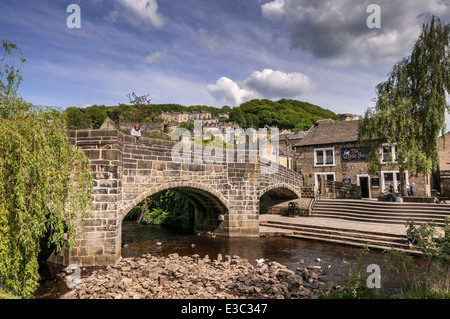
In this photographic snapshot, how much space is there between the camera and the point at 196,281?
873 centimetres

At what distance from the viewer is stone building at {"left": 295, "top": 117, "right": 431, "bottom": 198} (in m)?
24.4

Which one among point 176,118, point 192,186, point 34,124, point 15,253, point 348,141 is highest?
point 176,118

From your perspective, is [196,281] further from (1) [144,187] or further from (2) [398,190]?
(2) [398,190]

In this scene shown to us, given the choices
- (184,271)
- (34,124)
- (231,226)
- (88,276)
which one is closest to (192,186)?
(231,226)

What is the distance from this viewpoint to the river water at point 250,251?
338 inches

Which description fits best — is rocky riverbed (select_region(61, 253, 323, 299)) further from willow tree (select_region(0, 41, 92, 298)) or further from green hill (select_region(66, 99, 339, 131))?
green hill (select_region(66, 99, 339, 131))

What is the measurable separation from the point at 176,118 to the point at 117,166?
125m

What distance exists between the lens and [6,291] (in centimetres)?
541

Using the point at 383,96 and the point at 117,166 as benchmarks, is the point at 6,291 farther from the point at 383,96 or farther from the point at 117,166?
the point at 383,96

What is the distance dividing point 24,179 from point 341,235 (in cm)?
1264

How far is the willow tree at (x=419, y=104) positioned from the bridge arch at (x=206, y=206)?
10.5 meters

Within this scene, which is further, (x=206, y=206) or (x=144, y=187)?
(x=206, y=206)

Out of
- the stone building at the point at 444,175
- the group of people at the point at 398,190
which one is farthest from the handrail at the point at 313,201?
the stone building at the point at 444,175

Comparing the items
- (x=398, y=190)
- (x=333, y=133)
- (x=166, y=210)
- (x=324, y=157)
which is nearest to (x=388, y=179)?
(x=398, y=190)
